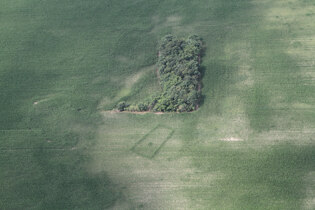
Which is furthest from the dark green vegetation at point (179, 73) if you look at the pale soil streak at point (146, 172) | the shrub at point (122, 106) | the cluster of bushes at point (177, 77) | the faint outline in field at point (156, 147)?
the pale soil streak at point (146, 172)

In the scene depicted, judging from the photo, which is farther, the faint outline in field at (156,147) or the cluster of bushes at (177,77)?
the cluster of bushes at (177,77)

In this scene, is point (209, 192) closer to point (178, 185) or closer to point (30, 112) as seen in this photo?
point (178, 185)

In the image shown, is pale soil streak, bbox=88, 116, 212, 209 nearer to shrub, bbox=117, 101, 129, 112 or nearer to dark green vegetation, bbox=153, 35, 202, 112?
shrub, bbox=117, 101, 129, 112

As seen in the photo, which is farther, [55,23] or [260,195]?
[55,23]

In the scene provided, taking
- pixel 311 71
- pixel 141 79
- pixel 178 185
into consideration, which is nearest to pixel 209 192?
pixel 178 185

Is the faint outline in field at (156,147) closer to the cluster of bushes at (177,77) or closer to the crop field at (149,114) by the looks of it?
the crop field at (149,114)

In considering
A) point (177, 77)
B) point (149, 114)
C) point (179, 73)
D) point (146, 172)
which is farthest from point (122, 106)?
point (146, 172)

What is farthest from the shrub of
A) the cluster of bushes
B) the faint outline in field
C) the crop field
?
the faint outline in field
